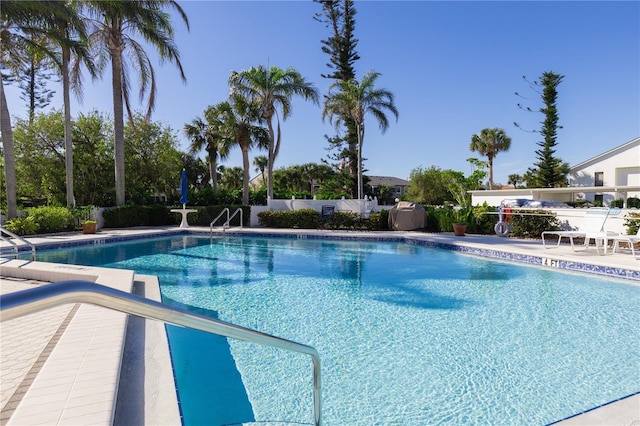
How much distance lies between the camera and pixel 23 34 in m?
13.9

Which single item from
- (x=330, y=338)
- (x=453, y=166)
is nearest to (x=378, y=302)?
(x=330, y=338)

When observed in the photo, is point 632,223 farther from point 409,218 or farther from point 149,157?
point 149,157

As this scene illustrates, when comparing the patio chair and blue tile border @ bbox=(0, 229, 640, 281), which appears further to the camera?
the patio chair

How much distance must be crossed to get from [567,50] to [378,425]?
21.0 m

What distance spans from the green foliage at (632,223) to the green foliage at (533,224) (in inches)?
77.5

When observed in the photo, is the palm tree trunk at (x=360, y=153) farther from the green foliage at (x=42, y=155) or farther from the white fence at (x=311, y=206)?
the green foliage at (x=42, y=155)

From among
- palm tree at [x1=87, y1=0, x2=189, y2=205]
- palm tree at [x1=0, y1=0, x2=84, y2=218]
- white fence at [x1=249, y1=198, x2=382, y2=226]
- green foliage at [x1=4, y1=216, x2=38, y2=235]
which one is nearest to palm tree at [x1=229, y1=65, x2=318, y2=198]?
white fence at [x1=249, y1=198, x2=382, y2=226]

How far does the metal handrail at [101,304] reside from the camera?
105 centimetres

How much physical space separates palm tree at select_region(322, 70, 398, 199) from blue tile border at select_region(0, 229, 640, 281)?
25.3 ft

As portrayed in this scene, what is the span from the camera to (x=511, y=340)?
440 cm

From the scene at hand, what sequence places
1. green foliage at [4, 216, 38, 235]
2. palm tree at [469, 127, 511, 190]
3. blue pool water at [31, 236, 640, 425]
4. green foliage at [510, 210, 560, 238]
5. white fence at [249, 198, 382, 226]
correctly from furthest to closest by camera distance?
palm tree at [469, 127, 511, 190] → white fence at [249, 198, 382, 226] → green foliage at [4, 216, 38, 235] → green foliage at [510, 210, 560, 238] → blue pool water at [31, 236, 640, 425]

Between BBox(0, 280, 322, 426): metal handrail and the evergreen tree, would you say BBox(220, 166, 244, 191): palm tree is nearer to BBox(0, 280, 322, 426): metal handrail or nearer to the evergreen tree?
the evergreen tree

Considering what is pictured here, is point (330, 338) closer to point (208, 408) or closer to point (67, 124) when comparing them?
point (208, 408)

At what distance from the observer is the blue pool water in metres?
3.09
